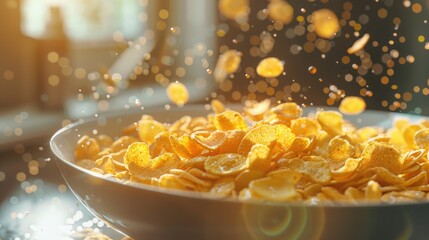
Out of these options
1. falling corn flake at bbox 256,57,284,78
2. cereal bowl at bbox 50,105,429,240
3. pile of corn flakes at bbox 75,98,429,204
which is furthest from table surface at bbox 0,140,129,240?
falling corn flake at bbox 256,57,284,78

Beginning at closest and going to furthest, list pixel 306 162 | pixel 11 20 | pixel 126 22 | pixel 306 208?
pixel 306 208
pixel 306 162
pixel 11 20
pixel 126 22

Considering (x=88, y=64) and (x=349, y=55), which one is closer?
(x=349, y=55)

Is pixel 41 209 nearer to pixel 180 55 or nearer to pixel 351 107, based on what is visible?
pixel 351 107

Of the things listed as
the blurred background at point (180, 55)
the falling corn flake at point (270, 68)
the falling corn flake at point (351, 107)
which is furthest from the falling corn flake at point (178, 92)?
the blurred background at point (180, 55)

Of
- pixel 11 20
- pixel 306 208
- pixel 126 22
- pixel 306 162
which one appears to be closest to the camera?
pixel 306 208

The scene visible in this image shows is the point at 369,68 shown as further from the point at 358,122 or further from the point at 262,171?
the point at 262,171

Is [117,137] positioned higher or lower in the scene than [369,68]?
higher

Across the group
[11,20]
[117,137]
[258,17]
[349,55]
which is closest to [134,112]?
[117,137]
